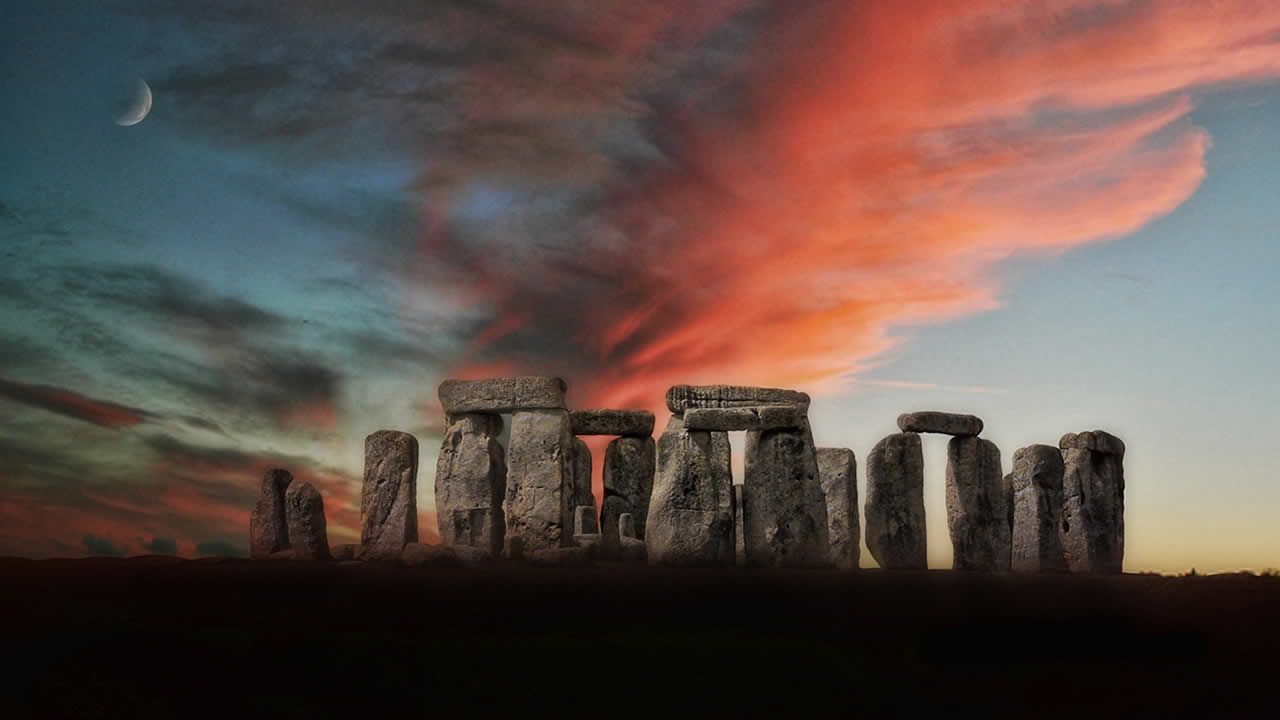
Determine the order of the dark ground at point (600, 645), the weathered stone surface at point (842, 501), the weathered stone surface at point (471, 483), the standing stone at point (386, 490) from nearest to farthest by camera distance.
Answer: the dark ground at point (600, 645) → the standing stone at point (386, 490) → the weathered stone surface at point (471, 483) → the weathered stone surface at point (842, 501)

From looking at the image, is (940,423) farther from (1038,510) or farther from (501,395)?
(501,395)

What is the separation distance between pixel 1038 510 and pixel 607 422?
21.8 ft

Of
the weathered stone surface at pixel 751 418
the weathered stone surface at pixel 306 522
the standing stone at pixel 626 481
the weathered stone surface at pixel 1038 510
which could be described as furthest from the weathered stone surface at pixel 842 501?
the weathered stone surface at pixel 306 522

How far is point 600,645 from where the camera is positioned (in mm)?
12750

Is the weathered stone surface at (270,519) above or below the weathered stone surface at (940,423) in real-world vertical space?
below

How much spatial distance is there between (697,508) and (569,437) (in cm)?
314

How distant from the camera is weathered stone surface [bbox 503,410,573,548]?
19109 millimetres

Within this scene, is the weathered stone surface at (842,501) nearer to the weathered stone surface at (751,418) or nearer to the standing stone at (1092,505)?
the standing stone at (1092,505)

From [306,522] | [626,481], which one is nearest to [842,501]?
[626,481]

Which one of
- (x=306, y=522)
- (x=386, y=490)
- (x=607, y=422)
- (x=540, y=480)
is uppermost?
(x=607, y=422)

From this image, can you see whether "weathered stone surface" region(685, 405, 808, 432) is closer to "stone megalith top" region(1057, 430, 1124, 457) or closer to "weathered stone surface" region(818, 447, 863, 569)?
"weathered stone surface" region(818, 447, 863, 569)

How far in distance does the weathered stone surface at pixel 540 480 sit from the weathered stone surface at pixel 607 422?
1.37 metres

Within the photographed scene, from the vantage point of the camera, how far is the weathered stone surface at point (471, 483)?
19562mm

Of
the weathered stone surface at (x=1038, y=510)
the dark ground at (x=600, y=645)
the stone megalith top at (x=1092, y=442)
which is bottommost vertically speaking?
the dark ground at (x=600, y=645)
